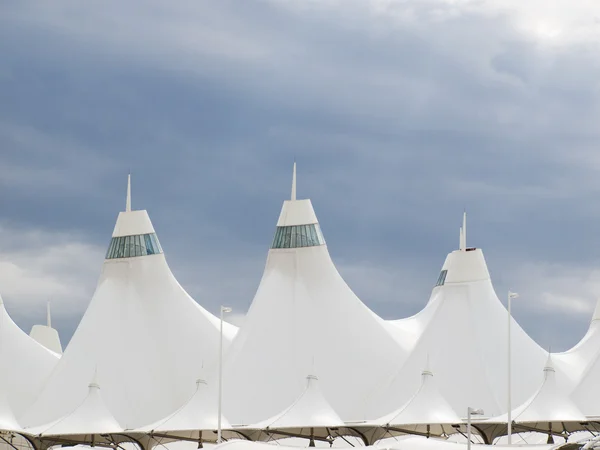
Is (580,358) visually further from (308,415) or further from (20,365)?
(20,365)

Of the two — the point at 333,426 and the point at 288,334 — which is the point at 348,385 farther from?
the point at 333,426

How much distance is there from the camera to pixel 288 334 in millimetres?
65312

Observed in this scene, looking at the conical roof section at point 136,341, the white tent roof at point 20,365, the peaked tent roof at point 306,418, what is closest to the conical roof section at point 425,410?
the peaked tent roof at point 306,418

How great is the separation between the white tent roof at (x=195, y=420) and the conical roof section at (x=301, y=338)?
3370 mm

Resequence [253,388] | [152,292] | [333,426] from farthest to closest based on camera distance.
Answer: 1. [152,292]
2. [253,388]
3. [333,426]

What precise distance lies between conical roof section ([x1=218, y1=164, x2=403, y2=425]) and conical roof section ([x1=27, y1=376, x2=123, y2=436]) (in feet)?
20.5

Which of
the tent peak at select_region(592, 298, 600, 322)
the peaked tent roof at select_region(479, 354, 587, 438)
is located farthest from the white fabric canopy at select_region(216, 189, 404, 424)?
the tent peak at select_region(592, 298, 600, 322)

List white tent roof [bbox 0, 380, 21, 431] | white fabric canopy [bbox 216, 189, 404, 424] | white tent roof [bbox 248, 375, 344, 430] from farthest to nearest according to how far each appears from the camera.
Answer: white fabric canopy [bbox 216, 189, 404, 424] → white tent roof [bbox 0, 380, 21, 431] → white tent roof [bbox 248, 375, 344, 430]

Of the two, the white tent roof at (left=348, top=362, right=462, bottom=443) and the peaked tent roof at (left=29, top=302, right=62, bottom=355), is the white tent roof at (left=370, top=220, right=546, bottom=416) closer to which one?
the white tent roof at (left=348, top=362, right=462, bottom=443)

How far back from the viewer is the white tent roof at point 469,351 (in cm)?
6412

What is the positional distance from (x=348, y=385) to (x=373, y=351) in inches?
88.6

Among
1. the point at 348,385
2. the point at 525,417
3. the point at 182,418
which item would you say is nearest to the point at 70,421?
the point at 182,418

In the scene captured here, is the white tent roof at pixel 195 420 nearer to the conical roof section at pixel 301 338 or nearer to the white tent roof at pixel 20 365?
the conical roof section at pixel 301 338

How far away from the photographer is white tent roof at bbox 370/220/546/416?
64125mm
